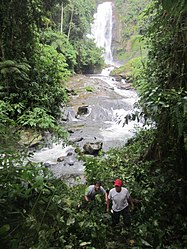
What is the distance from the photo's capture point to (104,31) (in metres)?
38.4

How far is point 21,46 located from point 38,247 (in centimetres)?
736

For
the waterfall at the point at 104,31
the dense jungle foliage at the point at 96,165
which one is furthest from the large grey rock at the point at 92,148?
the waterfall at the point at 104,31

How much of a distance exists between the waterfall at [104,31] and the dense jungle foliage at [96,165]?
28.2 metres

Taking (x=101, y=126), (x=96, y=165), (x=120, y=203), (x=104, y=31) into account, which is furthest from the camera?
(x=104, y=31)

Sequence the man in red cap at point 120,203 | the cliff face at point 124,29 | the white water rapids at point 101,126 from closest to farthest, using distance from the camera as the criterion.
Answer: the man in red cap at point 120,203, the white water rapids at point 101,126, the cliff face at point 124,29

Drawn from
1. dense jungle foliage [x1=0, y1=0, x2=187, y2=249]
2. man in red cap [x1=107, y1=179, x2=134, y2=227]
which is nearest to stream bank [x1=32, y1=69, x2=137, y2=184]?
dense jungle foliage [x1=0, y1=0, x2=187, y2=249]

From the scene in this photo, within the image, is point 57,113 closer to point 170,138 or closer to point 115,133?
point 115,133

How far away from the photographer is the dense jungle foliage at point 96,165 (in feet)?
5.43

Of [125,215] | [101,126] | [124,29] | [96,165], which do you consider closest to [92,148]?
[101,126]

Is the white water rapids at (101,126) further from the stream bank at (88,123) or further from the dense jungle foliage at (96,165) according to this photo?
the dense jungle foliage at (96,165)

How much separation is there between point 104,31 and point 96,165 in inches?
1396

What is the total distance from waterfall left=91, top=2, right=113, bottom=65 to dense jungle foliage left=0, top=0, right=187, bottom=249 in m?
28.2

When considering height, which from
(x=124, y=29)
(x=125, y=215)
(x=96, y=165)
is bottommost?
(x=125, y=215)

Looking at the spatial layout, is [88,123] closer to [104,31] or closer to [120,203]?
[120,203]
